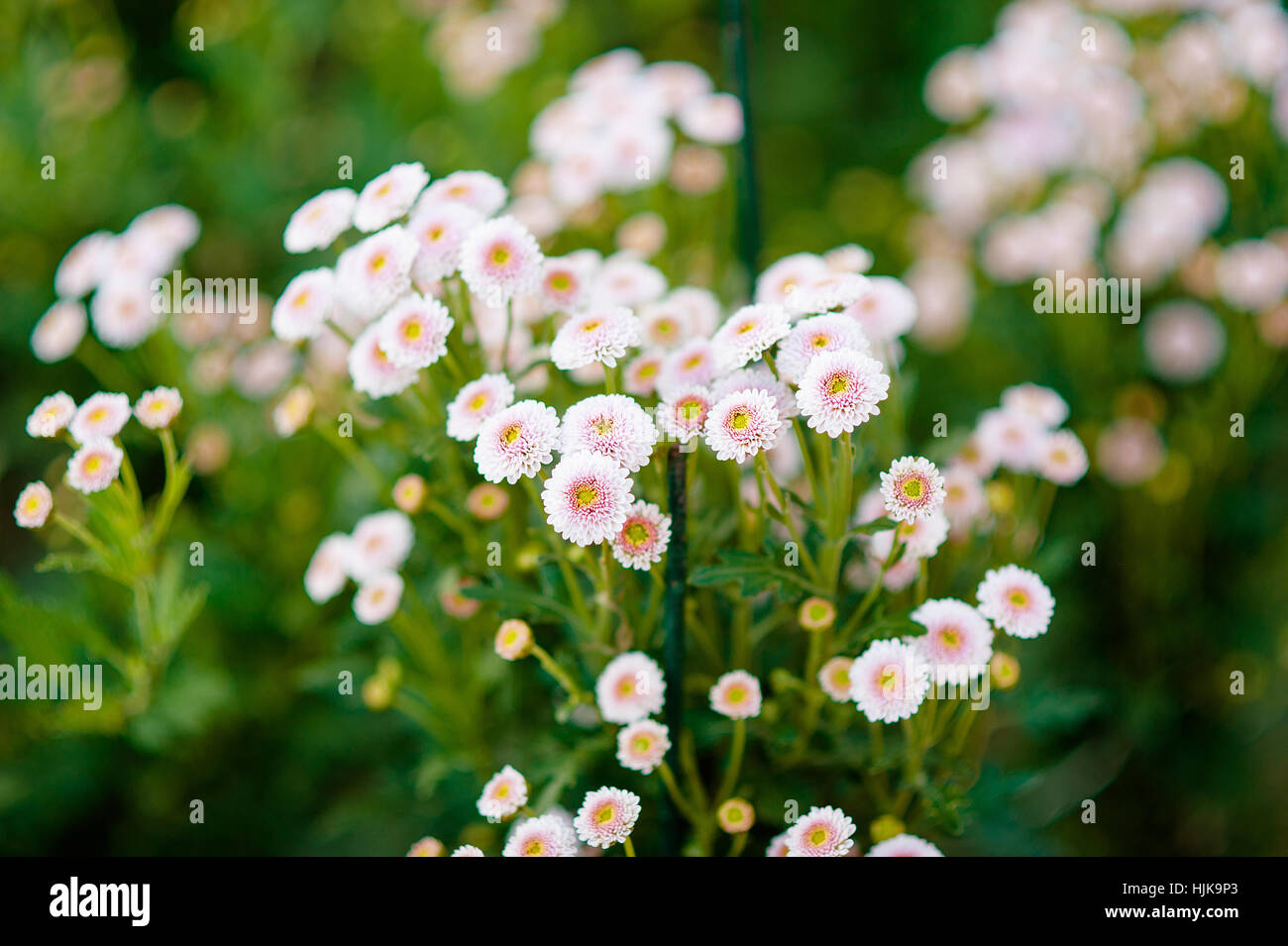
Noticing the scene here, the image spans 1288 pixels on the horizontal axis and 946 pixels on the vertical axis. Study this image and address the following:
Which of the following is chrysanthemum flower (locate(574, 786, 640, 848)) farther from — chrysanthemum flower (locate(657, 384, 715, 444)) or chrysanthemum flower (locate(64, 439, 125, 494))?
chrysanthemum flower (locate(64, 439, 125, 494))

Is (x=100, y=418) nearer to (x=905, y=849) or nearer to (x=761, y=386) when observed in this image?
(x=761, y=386)

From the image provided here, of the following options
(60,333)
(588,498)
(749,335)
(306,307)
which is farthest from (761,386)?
(60,333)

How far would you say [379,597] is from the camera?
2.65 feet

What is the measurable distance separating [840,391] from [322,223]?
45 centimetres

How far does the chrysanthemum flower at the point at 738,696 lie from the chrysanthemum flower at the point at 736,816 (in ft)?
0.22

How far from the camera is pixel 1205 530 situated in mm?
1187

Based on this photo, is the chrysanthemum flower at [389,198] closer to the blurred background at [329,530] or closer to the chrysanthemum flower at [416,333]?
the chrysanthemum flower at [416,333]

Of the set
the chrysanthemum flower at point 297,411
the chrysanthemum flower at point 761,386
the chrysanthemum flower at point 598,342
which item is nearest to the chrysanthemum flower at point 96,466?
the chrysanthemum flower at point 297,411

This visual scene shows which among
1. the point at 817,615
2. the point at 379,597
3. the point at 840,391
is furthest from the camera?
the point at 379,597

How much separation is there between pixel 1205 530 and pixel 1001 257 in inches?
17.2

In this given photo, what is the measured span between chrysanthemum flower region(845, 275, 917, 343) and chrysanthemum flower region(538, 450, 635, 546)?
28 cm

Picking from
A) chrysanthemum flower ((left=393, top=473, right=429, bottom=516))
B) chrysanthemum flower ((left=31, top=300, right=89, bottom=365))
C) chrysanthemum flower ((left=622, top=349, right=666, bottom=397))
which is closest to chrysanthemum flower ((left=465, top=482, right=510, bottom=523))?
chrysanthemum flower ((left=393, top=473, right=429, bottom=516))

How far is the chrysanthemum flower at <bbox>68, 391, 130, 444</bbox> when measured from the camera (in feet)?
2.43
